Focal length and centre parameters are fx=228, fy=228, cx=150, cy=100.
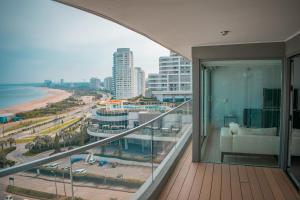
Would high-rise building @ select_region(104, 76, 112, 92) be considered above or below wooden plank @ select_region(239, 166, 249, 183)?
above

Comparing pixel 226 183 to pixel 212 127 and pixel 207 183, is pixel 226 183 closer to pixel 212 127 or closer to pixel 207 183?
A: pixel 207 183

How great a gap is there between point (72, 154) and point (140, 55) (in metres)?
17.7

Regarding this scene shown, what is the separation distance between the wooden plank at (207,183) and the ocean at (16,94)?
5043 millimetres

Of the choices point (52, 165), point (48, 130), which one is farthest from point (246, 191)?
point (48, 130)

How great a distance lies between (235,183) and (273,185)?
1.87 feet

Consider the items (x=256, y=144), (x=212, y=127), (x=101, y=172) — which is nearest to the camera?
(x=101, y=172)

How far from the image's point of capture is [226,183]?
3.71 metres

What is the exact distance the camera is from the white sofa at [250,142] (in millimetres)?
4410

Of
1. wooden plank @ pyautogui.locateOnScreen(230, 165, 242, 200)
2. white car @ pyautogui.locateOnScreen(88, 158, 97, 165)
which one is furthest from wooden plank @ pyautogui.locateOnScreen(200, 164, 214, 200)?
white car @ pyautogui.locateOnScreen(88, 158, 97, 165)

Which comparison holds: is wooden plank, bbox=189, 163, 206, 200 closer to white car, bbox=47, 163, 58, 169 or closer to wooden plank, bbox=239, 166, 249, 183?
wooden plank, bbox=239, 166, 249, 183

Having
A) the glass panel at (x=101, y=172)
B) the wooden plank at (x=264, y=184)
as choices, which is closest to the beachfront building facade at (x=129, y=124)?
the glass panel at (x=101, y=172)

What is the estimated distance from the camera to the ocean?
19.9 ft

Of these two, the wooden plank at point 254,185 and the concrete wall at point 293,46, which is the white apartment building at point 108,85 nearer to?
the wooden plank at point 254,185

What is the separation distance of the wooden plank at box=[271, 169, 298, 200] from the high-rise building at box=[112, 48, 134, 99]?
313 inches
